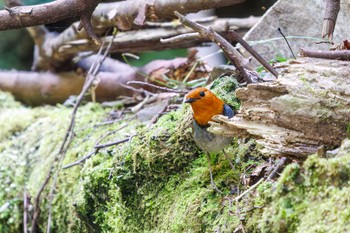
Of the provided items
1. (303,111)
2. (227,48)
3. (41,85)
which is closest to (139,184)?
(227,48)

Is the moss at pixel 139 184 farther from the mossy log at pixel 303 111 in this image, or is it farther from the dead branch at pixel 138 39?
the dead branch at pixel 138 39

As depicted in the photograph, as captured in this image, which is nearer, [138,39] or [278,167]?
[278,167]

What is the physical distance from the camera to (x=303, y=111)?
160 centimetres

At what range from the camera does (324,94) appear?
1582mm

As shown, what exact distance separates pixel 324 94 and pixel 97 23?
7.76 feet

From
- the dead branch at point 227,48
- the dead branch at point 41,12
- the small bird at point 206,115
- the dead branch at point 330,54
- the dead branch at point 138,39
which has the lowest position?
the dead branch at point 138,39

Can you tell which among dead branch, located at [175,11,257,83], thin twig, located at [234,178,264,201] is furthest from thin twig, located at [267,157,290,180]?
dead branch, located at [175,11,257,83]

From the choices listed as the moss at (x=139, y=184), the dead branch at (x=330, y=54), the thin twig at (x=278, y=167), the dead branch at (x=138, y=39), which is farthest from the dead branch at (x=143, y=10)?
the thin twig at (x=278, y=167)

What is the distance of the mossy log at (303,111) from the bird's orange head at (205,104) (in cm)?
24

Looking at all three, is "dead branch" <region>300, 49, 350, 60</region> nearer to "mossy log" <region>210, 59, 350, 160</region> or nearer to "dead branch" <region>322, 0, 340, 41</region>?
"mossy log" <region>210, 59, 350, 160</region>

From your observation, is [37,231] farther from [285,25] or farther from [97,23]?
[285,25]

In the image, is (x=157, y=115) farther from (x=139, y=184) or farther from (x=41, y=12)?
(x=41, y=12)

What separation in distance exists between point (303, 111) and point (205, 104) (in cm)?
43

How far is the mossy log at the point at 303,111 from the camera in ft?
5.17
